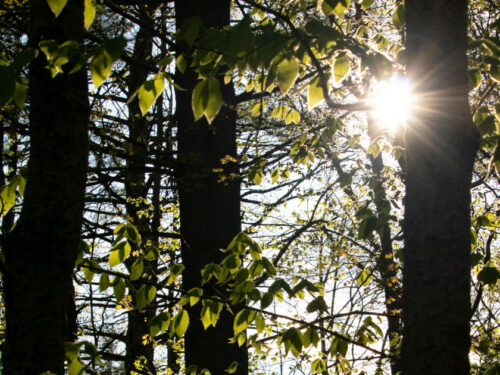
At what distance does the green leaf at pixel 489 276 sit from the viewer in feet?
7.06

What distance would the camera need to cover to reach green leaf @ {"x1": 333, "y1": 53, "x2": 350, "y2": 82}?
1.86m

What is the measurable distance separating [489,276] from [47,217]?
205cm

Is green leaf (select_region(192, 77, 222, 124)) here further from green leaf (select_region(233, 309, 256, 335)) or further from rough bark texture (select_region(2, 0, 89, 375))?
green leaf (select_region(233, 309, 256, 335))

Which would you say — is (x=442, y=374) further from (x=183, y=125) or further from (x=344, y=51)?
(x=183, y=125)

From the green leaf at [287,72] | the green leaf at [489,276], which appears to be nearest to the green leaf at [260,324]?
the green leaf at [489,276]

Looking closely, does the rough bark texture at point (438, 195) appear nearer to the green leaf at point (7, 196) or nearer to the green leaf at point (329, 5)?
the green leaf at point (329, 5)

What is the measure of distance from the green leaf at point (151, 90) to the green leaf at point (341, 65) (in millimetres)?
727

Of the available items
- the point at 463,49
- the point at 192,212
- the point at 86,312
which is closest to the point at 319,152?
the point at 192,212

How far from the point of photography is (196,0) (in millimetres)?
Result: 4055

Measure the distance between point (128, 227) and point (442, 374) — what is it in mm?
1674

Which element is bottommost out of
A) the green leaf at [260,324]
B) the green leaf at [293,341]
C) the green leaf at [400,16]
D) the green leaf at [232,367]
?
the green leaf at [232,367]

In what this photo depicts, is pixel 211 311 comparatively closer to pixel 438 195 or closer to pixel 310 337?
pixel 310 337

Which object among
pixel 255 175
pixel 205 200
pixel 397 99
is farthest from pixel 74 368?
pixel 255 175

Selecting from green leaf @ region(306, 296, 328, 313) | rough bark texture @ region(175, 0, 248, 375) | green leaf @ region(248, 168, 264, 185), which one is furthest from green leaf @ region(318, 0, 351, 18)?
rough bark texture @ region(175, 0, 248, 375)
